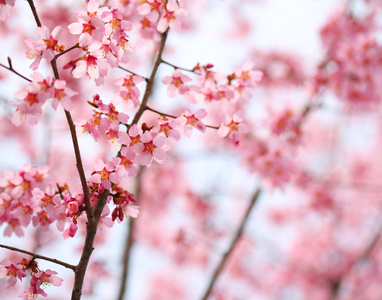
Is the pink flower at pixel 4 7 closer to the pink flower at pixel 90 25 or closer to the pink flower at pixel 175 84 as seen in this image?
the pink flower at pixel 90 25

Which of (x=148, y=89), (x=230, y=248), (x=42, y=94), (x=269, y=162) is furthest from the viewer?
(x=230, y=248)

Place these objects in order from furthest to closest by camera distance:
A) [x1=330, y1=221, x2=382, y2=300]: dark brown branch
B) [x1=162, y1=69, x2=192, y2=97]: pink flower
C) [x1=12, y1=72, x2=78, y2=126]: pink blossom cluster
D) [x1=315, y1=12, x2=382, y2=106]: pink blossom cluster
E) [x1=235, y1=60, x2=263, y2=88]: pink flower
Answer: [x1=330, y1=221, x2=382, y2=300]: dark brown branch → [x1=315, y1=12, x2=382, y2=106]: pink blossom cluster → [x1=235, y1=60, x2=263, y2=88]: pink flower → [x1=162, y1=69, x2=192, y2=97]: pink flower → [x1=12, y1=72, x2=78, y2=126]: pink blossom cluster

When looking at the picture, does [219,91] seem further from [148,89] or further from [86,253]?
[86,253]

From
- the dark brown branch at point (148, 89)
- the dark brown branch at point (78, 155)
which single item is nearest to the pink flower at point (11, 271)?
the dark brown branch at point (78, 155)

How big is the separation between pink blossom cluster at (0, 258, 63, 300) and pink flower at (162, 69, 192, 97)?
918 millimetres

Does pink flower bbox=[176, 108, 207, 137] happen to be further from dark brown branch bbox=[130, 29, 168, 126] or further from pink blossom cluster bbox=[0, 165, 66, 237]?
pink blossom cluster bbox=[0, 165, 66, 237]

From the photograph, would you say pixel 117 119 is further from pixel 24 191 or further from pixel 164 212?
pixel 164 212

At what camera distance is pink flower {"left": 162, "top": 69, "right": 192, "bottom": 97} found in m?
1.69

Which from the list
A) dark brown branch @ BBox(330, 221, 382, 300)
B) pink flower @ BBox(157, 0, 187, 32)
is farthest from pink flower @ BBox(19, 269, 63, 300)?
dark brown branch @ BBox(330, 221, 382, 300)

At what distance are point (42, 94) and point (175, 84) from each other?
0.65 m

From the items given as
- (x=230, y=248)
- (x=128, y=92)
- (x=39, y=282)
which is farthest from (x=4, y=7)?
(x=230, y=248)

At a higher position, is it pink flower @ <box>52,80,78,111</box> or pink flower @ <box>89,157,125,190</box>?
pink flower @ <box>52,80,78,111</box>

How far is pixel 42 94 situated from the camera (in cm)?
125

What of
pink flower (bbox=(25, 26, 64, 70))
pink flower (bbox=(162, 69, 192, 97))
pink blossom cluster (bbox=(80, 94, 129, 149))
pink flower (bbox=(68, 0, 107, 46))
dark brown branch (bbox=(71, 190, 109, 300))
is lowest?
dark brown branch (bbox=(71, 190, 109, 300))
